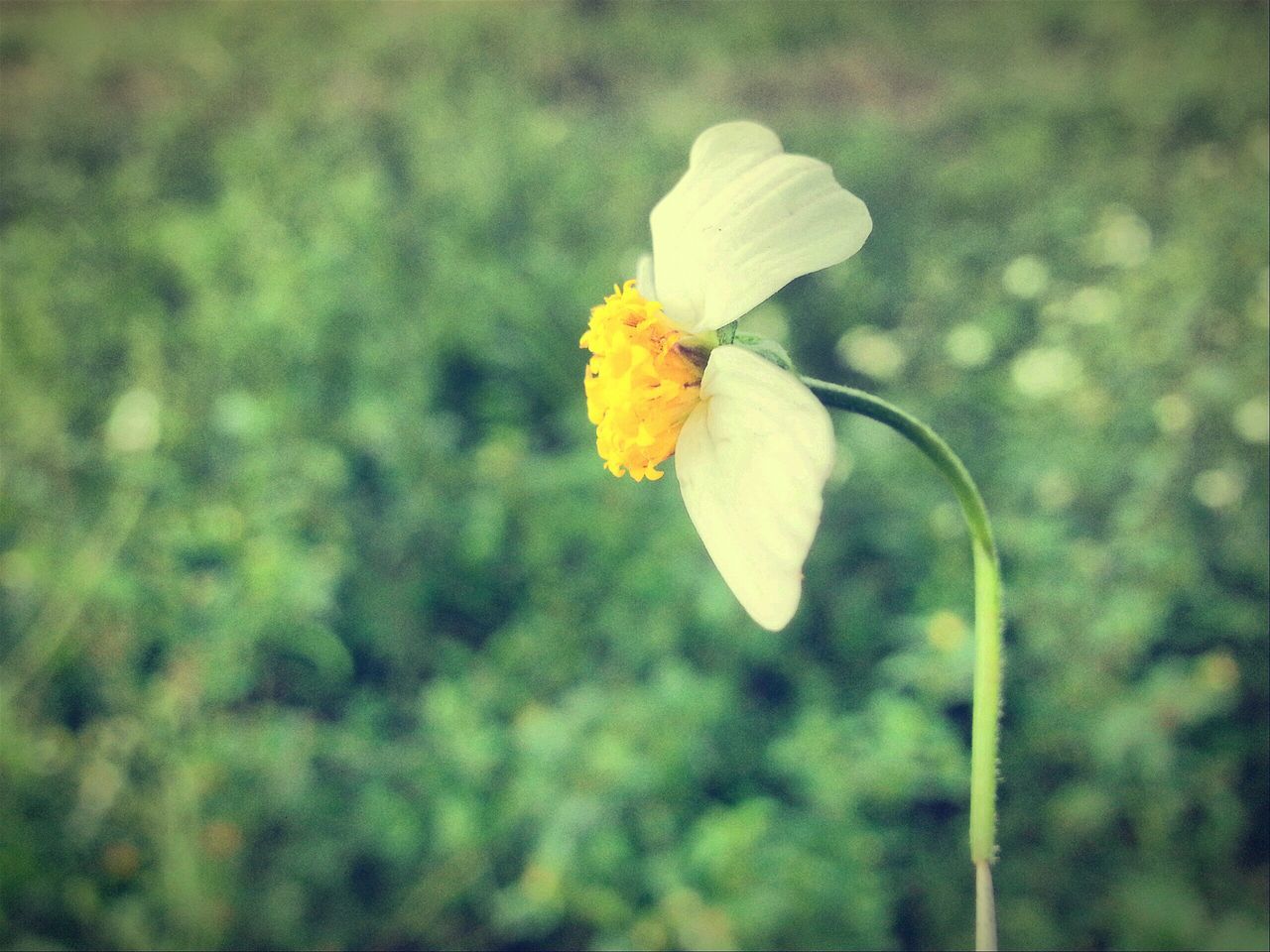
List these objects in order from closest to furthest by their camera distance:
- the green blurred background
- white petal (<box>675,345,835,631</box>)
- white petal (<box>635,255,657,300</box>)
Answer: white petal (<box>675,345,835,631</box>)
white petal (<box>635,255,657,300</box>)
the green blurred background

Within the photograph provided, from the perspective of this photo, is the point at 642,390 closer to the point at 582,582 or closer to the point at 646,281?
the point at 646,281

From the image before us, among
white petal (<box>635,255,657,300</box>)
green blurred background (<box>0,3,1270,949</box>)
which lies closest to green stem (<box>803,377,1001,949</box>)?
white petal (<box>635,255,657,300</box>)

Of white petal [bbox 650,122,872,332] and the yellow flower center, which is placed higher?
white petal [bbox 650,122,872,332]

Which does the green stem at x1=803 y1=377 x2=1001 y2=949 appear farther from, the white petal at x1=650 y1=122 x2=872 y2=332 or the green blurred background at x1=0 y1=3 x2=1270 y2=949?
the green blurred background at x1=0 y1=3 x2=1270 y2=949

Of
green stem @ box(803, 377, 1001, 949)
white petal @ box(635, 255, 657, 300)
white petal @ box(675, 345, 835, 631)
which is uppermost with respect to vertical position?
white petal @ box(635, 255, 657, 300)

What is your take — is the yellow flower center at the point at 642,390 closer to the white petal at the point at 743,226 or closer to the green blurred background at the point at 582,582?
the white petal at the point at 743,226

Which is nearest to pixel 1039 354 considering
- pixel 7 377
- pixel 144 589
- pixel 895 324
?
pixel 895 324

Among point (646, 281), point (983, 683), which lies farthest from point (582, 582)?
point (983, 683)
